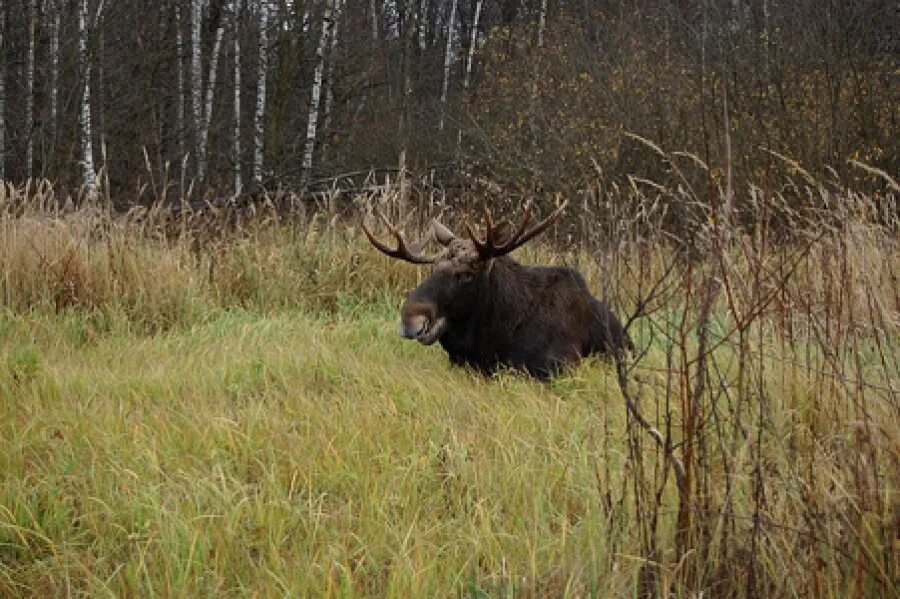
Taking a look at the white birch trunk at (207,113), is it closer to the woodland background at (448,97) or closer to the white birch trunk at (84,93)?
the woodland background at (448,97)

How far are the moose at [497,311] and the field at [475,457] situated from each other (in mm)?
238

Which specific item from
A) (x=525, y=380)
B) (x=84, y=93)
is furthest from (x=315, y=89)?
(x=525, y=380)

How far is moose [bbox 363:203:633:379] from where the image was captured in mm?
4949

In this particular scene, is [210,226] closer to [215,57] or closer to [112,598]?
[112,598]

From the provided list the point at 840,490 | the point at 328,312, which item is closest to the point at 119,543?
the point at 840,490

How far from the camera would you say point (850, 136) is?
376 inches

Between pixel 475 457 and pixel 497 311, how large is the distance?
1871 mm

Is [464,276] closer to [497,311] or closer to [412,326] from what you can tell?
[497,311]

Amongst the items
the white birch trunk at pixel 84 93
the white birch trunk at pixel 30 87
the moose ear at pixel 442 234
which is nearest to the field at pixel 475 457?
the moose ear at pixel 442 234

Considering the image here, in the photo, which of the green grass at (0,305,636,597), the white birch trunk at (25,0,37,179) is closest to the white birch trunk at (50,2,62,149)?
the white birch trunk at (25,0,37,179)

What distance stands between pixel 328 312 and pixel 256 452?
3593 millimetres

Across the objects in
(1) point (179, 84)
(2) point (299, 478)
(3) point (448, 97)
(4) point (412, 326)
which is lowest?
(2) point (299, 478)

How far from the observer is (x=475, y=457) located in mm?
3404

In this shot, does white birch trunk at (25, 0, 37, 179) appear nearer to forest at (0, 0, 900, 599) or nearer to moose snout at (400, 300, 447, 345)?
forest at (0, 0, 900, 599)
